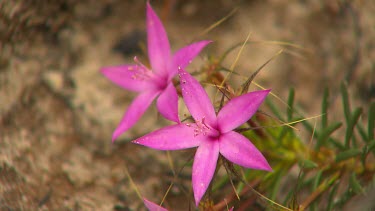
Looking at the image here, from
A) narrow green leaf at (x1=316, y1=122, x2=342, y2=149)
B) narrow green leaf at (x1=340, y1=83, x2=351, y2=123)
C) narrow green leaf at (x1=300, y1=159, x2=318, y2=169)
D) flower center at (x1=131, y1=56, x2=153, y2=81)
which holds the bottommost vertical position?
narrow green leaf at (x1=300, y1=159, x2=318, y2=169)

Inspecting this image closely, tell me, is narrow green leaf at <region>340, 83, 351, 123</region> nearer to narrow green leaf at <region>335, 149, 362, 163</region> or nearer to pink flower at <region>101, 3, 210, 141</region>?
narrow green leaf at <region>335, 149, 362, 163</region>

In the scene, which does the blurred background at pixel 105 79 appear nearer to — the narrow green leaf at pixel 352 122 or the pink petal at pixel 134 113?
the narrow green leaf at pixel 352 122

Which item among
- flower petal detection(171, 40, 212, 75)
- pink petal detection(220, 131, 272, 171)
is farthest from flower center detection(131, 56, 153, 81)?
pink petal detection(220, 131, 272, 171)

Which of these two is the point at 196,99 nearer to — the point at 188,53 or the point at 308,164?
the point at 188,53

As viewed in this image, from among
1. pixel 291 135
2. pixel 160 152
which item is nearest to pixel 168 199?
pixel 160 152

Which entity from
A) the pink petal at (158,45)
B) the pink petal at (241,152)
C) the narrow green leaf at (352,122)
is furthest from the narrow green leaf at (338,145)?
the pink petal at (158,45)

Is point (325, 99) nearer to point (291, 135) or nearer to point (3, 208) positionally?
point (291, 135)

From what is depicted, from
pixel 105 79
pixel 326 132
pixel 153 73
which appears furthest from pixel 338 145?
pixel 105 79
